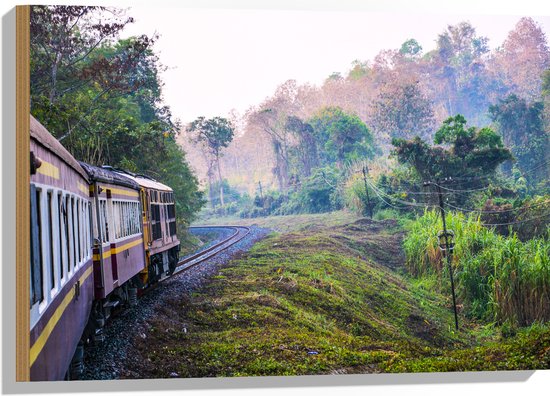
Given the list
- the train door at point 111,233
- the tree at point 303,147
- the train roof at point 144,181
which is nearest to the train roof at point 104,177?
the train door at point 111,233

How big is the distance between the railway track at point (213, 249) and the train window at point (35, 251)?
6742mm

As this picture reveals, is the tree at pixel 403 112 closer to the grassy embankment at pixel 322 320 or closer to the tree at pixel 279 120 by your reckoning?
the tree at pixel 279 120

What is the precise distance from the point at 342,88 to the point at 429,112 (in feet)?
4.31

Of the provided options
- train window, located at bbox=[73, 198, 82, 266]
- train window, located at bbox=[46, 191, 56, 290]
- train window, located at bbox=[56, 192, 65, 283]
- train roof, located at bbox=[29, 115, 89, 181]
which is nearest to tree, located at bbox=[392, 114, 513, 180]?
train window, located at bbox=[73, 198, 82, 266]

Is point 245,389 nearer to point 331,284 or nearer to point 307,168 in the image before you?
point 331,284

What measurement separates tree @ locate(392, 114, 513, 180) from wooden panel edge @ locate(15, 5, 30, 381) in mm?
5230

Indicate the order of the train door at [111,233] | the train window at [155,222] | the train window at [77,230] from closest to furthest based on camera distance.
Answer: the train window at [77,230] < the train door at [111,233] < the train window at [155,222]

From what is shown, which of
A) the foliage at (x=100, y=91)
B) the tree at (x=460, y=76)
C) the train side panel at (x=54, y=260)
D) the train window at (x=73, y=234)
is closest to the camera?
the train side panel at (x=54, y=260)

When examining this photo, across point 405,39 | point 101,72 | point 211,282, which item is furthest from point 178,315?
point 405,39

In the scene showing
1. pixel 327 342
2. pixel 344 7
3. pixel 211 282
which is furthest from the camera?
pixel 211 282

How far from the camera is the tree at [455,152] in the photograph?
9.30 m

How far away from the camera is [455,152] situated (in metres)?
9.67

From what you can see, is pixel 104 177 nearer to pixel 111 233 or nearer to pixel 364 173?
pixel 111 233

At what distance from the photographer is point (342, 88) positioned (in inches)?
362
